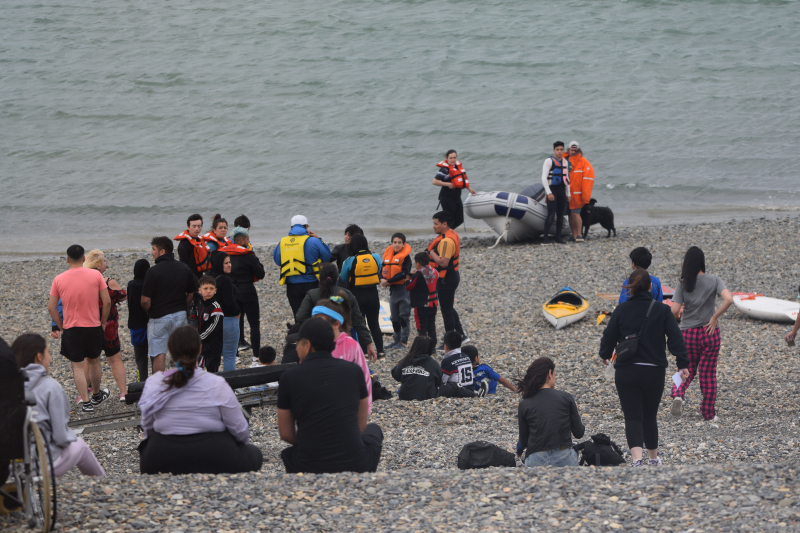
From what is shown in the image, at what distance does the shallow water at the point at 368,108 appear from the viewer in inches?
854

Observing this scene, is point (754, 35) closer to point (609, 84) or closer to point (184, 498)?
point (609, 84)

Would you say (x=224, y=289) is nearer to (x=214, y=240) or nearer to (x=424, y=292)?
(x=214, y=240)

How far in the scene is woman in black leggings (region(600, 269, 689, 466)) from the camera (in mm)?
5051

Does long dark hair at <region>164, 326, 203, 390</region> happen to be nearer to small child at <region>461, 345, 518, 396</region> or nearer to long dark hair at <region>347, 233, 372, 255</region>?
small child at <region>461, 345, 518, 396</region>

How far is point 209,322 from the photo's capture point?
6699mm

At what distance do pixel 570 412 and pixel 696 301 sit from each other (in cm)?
212

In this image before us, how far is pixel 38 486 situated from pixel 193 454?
85 cm

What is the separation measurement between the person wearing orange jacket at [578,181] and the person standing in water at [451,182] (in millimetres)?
1977

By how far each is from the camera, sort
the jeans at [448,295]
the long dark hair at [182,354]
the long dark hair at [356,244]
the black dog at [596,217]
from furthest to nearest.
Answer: the black dog at [596,217]
the jeans at [448,295]
the long dark hair at [356,244]
the long dark hair at [182,354]

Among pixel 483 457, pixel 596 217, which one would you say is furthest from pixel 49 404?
pixel 596 217

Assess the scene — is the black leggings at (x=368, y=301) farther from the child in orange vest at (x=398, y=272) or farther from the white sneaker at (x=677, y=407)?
the white sneaker at (x=677, y=407)

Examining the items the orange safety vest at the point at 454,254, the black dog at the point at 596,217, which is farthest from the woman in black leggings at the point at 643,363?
the black dog at the point at 596,217

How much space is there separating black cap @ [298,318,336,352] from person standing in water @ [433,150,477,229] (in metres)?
8.57

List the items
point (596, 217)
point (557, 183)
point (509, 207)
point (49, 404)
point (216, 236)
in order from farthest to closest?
point (596, 217), point (509, 207), point (557, 183), point (216, 236), point (49, 404)
